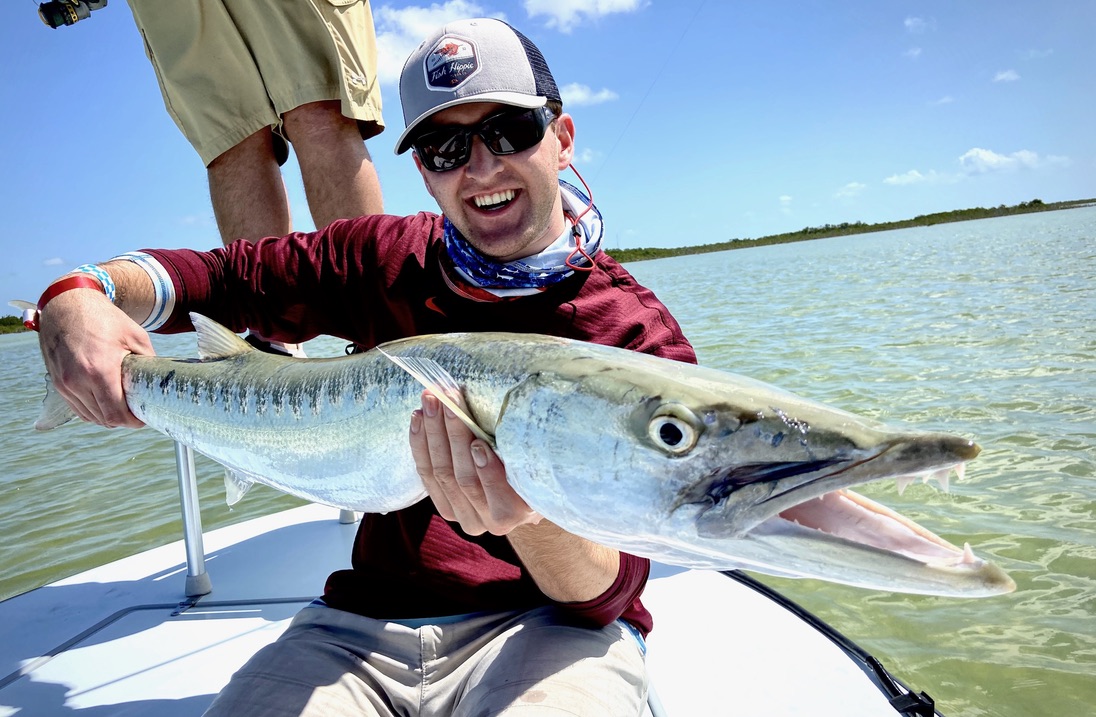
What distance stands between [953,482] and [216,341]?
19.7 ft

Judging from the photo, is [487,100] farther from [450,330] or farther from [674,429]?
[674,429]

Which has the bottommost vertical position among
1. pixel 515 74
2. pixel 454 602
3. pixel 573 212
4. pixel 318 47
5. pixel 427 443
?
pixel 454 602

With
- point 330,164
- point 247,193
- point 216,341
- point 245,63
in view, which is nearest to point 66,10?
point 245,63

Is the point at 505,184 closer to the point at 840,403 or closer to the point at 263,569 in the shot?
the point at 263,569

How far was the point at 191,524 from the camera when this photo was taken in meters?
3.40

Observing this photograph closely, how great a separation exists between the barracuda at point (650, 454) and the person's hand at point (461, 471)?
6 centimetres

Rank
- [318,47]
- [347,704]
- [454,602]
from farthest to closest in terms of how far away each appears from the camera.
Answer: [318,47], [454,602], [347,704]

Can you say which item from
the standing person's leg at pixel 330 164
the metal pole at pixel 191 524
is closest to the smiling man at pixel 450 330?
the metal pole at pixel 191 524

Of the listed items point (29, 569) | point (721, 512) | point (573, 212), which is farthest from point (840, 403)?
point (29, 569)

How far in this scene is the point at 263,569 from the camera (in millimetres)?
3904

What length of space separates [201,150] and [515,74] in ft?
7.36

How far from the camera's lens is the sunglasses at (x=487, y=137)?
2.41 meters

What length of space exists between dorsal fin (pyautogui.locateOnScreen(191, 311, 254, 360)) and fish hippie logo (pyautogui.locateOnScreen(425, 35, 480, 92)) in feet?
3.94

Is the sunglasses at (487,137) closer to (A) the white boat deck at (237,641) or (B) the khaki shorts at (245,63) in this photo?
(B) the khaki shorts at (245,63)
